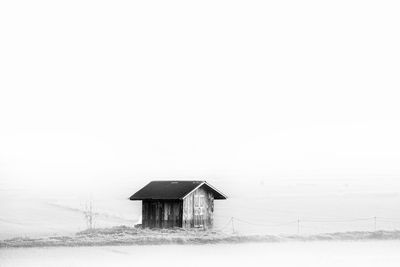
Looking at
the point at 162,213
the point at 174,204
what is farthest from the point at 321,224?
the point at 162,213

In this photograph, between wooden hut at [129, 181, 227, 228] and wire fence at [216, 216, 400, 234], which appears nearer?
wooden hut at [129, 181, 227, 228]

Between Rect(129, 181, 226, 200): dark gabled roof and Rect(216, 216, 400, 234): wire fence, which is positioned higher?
Rect(129, 181, 226, 200): dark gabled roof

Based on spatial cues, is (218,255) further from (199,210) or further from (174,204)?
(199,210)

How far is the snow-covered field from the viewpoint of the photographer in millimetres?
34844

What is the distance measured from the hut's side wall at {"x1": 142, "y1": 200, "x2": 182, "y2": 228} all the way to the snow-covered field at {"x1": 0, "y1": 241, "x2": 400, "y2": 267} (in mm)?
9234

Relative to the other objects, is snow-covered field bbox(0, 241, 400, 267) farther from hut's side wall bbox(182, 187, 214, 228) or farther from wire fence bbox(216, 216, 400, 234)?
wire fence bbox(216, 216, 400, 234)

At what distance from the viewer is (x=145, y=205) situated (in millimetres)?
54500

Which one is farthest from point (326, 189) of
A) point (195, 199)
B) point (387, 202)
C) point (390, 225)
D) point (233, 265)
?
point (233, 265)

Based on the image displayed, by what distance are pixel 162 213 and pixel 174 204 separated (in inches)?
49.0

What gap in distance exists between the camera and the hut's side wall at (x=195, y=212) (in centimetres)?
5353

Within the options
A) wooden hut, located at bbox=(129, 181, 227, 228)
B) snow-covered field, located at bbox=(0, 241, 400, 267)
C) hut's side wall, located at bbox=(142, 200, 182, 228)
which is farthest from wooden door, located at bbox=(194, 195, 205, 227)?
snow-covered field, located at bbox=(0, 241, 400, 267)

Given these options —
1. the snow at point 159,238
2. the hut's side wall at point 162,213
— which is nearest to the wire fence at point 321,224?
the hut's side wall at point 162,213

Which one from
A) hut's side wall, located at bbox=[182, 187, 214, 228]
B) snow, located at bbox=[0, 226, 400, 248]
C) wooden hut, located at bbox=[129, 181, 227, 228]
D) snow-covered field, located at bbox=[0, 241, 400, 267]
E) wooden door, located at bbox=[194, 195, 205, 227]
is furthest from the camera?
wooden door, located at bbox=[194, 195, 205, 227]

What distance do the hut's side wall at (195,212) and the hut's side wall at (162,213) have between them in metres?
0.54
